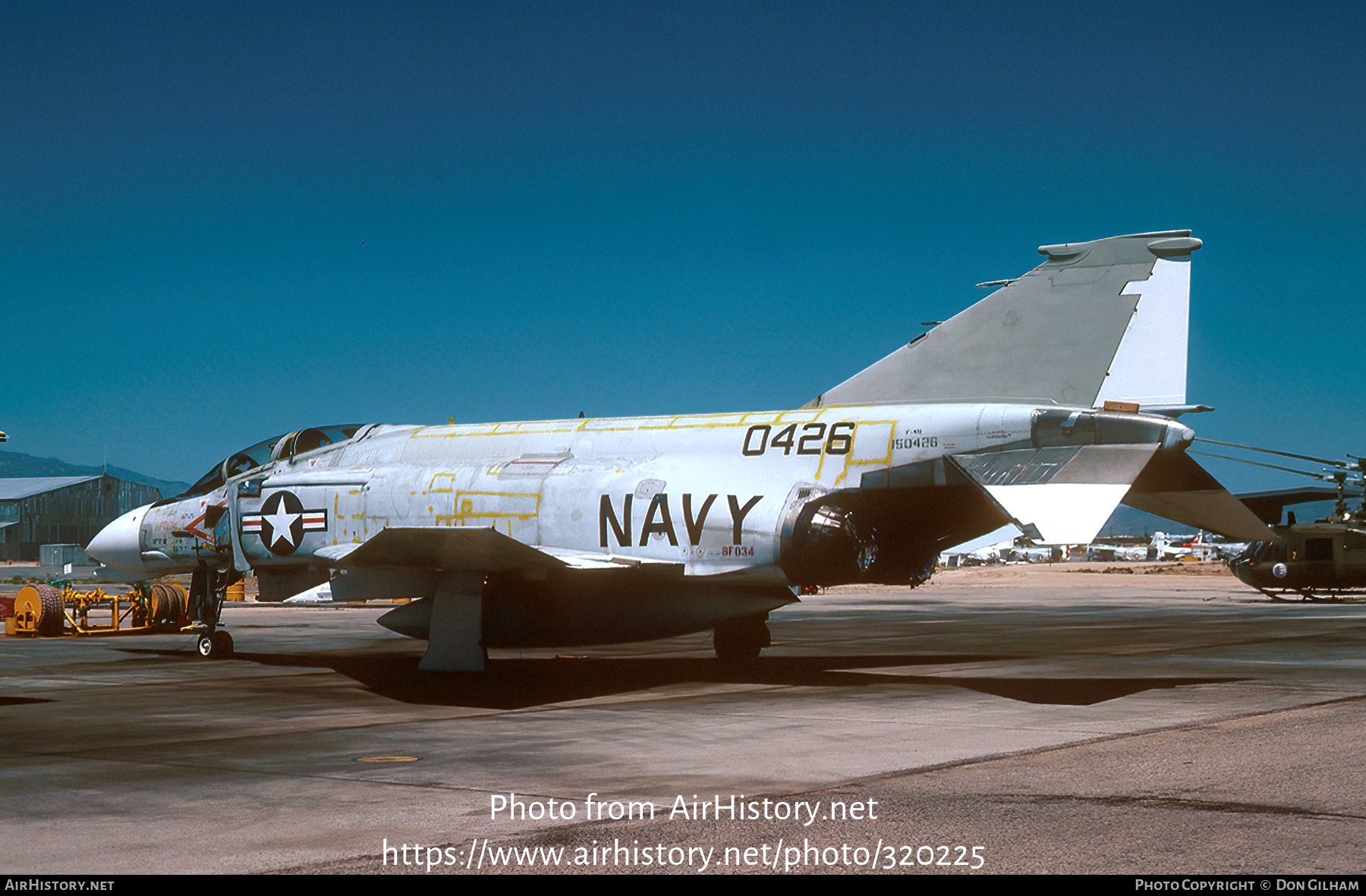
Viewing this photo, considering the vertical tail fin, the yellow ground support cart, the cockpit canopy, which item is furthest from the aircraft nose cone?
the vertical tail fin

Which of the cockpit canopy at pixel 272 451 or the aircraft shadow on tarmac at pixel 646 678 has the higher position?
the cockpit canopy at pixel 272 451

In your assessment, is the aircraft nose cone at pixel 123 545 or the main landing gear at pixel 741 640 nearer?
the main landing gear at pixel 741 640

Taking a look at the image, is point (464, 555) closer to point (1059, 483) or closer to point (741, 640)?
point (741, 640)

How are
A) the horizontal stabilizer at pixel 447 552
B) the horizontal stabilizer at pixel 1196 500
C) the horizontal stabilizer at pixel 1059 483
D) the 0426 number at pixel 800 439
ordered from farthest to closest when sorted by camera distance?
the 0426 number at pixel 800 439 → the horizontal stabilizer at pixel 1196 500 → the horizontal stabilizer at pixel 447 552 → the horizontal stabilizer at pixel 1059 483

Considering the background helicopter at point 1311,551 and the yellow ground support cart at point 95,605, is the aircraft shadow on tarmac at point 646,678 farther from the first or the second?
the background helicopter at point 1311,551

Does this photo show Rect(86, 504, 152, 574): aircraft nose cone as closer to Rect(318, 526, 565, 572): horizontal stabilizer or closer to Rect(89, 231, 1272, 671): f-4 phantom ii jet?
Rect(89, 231, 1272, 671): f-4 phantom ii jet

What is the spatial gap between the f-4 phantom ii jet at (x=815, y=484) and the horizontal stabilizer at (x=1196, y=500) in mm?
23

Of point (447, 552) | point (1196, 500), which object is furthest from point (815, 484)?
point (1196, 500)

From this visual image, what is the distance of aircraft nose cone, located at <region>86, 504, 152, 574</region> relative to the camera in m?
17.8

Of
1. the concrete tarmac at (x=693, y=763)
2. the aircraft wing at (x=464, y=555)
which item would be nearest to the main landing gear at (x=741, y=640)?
the concrete tarmac at (x=693, y=763)

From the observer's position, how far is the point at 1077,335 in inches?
512

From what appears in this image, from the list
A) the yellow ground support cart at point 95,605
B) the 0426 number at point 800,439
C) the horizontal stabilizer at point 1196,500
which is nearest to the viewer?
the horizontal stabilizer at point 1196,500

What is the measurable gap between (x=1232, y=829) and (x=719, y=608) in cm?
836

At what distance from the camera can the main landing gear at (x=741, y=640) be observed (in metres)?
15.6
